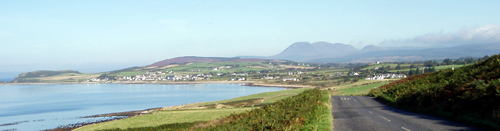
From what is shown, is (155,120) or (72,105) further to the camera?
(72,105)

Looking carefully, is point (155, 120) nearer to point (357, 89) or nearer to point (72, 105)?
point (357, 89)

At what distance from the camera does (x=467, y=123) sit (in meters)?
14.6

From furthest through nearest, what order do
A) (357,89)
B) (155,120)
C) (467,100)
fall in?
1. (357,89)
2. (155,120)
3. (467,100)

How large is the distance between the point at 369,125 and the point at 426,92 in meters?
9.33

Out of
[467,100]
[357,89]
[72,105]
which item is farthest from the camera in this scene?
[72,105]

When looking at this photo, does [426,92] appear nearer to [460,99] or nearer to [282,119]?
[460,99]

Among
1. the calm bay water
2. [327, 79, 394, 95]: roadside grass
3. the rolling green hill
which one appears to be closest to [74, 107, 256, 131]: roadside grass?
the rolling green hill

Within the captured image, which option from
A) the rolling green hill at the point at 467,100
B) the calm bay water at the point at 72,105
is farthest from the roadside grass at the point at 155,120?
the calm bay water at the point at 72,105

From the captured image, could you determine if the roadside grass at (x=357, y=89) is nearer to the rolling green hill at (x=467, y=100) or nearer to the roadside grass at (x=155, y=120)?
the roadside grass at (x=155, y=120)

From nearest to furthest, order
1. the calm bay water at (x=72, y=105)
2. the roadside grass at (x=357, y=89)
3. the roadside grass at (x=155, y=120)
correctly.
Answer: the roadside grass at (x=155, y=120) → the roadside grass at (x=357, y=89) → the calm bay water at (x=72, y=105)

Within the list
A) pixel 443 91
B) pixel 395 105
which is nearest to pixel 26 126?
pixel 395 105

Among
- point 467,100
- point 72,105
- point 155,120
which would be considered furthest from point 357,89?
point 72,105

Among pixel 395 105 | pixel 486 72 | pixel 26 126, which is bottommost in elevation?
pixel 26 126

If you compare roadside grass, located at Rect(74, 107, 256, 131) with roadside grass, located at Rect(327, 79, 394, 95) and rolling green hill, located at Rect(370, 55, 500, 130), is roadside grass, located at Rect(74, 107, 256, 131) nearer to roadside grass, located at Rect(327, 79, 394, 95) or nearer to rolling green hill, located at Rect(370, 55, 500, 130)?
rolling green hill, located at Rect(370, 55, 500, 130)
